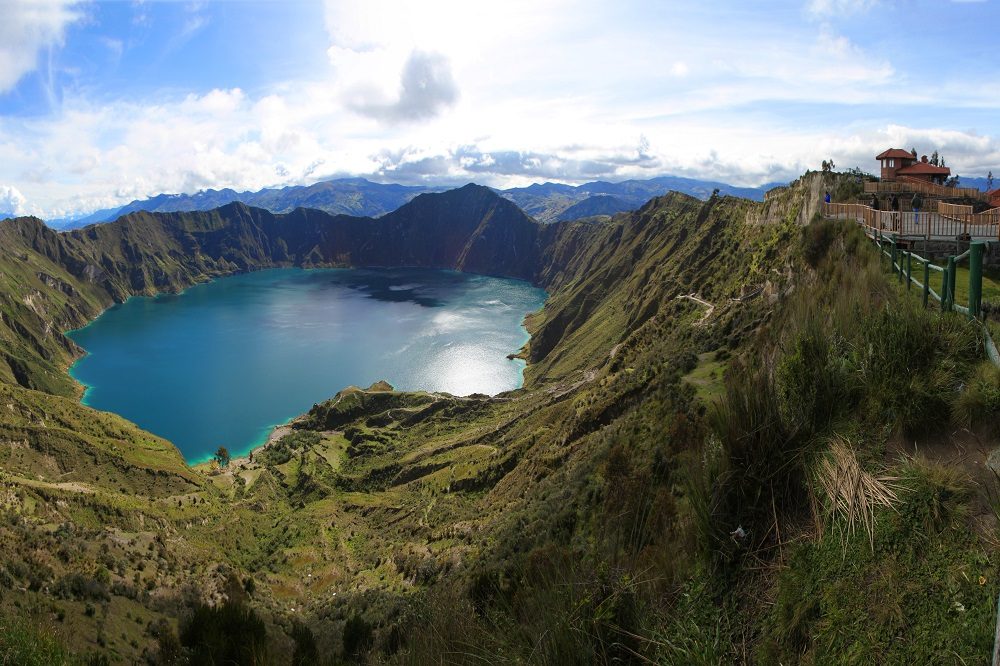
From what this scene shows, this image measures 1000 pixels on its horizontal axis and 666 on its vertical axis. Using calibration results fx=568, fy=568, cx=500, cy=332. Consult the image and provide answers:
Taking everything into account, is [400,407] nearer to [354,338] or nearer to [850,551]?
[354,338]

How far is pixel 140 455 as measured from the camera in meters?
57.9

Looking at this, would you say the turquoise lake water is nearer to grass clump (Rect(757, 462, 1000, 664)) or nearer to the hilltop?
the hilltop

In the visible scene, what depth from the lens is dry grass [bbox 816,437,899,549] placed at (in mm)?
4375

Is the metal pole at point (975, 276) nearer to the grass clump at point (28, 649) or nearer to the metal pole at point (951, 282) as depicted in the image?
the metal pole at point (951, 282)

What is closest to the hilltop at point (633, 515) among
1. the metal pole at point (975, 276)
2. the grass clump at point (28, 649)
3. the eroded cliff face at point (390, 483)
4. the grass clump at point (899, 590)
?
the grass clump at point (899, 590)

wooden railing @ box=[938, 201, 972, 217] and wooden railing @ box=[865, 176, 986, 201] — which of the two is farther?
wooden railing @ box=[865, 176, 986, 201]

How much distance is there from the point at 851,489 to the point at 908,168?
42137mm

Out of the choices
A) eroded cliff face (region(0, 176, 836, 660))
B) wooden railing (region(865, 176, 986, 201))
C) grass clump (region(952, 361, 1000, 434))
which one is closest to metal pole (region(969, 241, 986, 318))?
grass clump (region(952, 361, 1000, 434))

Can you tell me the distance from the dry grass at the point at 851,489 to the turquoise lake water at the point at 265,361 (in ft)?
289

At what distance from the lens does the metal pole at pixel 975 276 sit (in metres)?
5.99

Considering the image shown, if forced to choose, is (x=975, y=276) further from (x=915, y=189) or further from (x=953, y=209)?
(x=915, y=189)

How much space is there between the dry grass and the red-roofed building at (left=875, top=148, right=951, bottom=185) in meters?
39.0

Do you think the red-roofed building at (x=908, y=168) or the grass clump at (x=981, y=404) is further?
the red-roofed building at (x=908, y=168)

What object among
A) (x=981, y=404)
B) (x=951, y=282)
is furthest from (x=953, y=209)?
(x=981, y=404)
